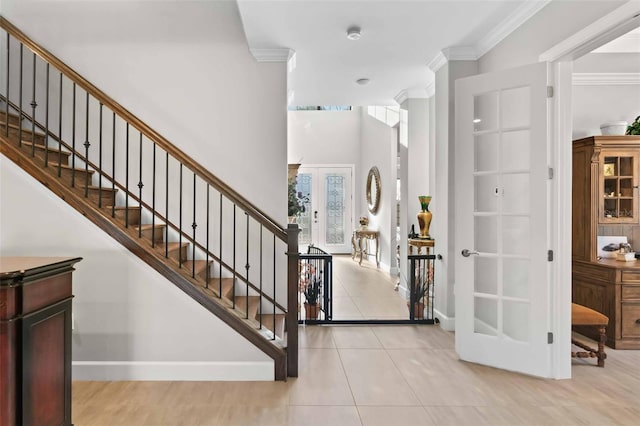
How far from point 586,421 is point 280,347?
6.58ft

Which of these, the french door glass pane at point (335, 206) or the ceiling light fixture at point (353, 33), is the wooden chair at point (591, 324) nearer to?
the ceiling light fixture at point (353, 33)

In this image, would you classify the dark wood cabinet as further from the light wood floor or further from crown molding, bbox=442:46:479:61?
crown molding, bbox=442:46:479:61

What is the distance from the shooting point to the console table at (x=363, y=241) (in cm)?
810

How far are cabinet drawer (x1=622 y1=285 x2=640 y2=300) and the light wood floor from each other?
54 centimetres

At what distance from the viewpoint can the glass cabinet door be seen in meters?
3.83

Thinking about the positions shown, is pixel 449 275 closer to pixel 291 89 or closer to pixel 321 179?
pixel 291 89

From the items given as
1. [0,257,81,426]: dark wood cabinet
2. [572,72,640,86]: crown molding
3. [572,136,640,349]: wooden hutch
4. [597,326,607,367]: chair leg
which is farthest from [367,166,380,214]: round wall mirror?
[0,257,81,426]: dark wood cabinet

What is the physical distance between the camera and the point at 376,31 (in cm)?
345

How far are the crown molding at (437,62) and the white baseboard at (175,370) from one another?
3344mm

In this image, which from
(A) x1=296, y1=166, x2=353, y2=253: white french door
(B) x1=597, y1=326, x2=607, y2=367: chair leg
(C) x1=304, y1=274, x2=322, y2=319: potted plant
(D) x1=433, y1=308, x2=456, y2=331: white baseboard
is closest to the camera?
(B) x1=597, y1=326, x2=607, y2=367: chair leg

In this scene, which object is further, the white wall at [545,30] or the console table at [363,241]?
the console table at [363,241]

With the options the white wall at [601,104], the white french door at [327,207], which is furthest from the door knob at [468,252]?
the white french door at [327,207]

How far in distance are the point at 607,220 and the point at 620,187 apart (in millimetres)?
392

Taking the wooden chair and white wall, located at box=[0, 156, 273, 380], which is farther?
the wooden chair
